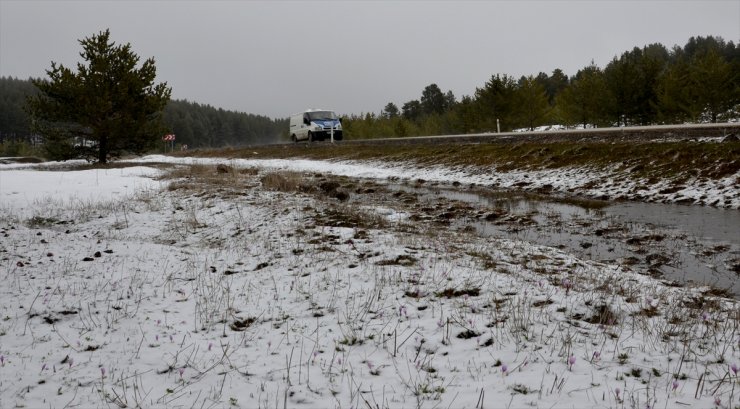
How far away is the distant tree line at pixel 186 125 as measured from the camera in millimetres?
127863

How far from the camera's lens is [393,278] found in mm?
6453

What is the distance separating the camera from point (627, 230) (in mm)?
10406

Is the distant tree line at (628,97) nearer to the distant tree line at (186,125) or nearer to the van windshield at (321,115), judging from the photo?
the van windshield at (321,115)

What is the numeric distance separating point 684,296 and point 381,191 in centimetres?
1282

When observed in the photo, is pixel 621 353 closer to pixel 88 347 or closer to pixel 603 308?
pixel 603 308

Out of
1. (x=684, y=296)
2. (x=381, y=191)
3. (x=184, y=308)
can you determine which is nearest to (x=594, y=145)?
(x=381, y=191)

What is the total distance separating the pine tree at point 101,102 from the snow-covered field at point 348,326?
19221mm

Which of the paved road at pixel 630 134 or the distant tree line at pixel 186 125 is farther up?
the distant tree line at pixel 186 125

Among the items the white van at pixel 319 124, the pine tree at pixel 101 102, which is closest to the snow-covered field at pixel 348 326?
the pine tree at pixel 101 102

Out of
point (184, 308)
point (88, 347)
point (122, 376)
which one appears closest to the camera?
point (122, 376)

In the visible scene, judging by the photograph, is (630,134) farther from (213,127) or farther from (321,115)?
(213,127)

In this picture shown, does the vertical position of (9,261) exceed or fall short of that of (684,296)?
it exceeds it

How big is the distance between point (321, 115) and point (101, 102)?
615 inches

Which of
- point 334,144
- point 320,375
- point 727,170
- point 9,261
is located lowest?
point 320,375
